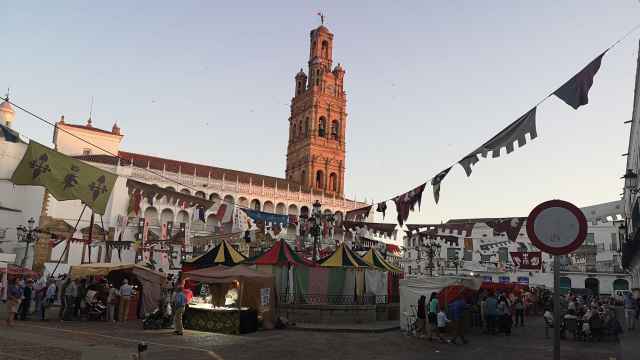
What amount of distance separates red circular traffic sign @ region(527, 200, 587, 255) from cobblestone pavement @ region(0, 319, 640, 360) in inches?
245

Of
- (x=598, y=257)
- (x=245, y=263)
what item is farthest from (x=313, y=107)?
(x=245, y=263)

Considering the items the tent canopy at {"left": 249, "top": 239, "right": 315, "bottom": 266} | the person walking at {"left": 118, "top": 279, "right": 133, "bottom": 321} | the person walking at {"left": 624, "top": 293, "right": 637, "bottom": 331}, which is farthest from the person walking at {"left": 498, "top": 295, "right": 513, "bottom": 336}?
the person walking at {"left": 118, "top": 279, "right": 133, "bottom": 321}

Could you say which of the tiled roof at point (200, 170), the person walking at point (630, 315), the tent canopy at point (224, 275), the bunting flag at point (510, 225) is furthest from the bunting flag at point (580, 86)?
the tiled roof at point (200, 170)

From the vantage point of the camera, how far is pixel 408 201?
16.5 metres

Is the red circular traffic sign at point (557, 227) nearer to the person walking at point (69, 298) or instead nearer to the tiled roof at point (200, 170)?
the person walking at point (69, 298)

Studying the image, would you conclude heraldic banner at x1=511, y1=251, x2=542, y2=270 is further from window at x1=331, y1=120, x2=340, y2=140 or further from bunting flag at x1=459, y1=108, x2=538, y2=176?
window at x1=331, y1=120, x2=340, y2=140

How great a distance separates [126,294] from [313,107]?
71.0 meters

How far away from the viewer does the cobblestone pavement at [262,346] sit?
10680 millimetres

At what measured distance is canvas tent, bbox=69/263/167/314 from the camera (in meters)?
18.4

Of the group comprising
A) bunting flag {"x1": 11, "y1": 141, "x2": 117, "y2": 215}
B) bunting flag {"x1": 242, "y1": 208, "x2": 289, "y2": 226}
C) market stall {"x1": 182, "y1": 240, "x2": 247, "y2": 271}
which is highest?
bunting flag {"x1": 242, "y1": 208, "x2": 289, "y2": 226}

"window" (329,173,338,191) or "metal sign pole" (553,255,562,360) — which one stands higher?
"window" (329,173,338,191)

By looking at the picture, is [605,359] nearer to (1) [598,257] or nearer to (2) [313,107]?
(1) [598,257]

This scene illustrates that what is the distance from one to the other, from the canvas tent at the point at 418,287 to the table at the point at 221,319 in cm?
512

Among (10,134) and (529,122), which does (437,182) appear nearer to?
(529,122)
